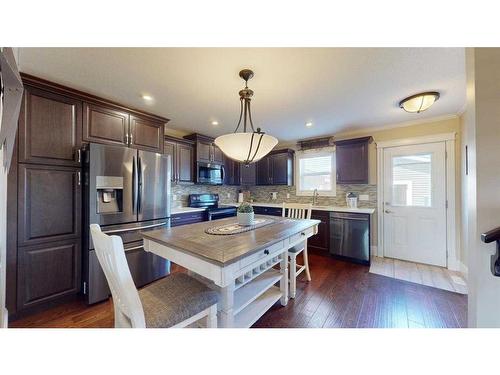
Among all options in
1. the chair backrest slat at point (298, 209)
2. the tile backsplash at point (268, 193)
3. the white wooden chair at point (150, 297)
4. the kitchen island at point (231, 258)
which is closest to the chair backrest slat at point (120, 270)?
the white wooden chair at point (150, 297)

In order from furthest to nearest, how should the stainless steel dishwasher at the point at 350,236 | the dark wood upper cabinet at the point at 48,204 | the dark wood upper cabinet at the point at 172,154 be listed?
1. the dark wood upper cabinet at the point at 172,154
2. the stainless steel dishwasher at the point at 350,236
3. the dark wood upper cabinet at the point at 48,204

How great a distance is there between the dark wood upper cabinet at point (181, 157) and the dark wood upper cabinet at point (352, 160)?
2764 millimetres

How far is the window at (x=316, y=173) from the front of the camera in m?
3.91

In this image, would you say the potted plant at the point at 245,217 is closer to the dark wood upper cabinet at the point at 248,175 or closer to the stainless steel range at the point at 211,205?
the stainless steel range at the point at 211,205

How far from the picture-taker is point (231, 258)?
1056 mm

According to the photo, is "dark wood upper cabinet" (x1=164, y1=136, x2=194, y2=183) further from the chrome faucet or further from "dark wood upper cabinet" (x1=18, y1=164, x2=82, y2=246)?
the chrome faucet

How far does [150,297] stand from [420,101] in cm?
319

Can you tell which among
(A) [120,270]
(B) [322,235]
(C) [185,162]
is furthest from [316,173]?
(A) [120,270]

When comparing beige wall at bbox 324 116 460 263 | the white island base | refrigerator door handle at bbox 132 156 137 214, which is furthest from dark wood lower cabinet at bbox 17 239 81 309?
beige wall at bbox 324 116 460 263

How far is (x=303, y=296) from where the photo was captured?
2.12 meters

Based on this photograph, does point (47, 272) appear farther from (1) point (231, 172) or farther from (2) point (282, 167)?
(2) point (282, 167)
